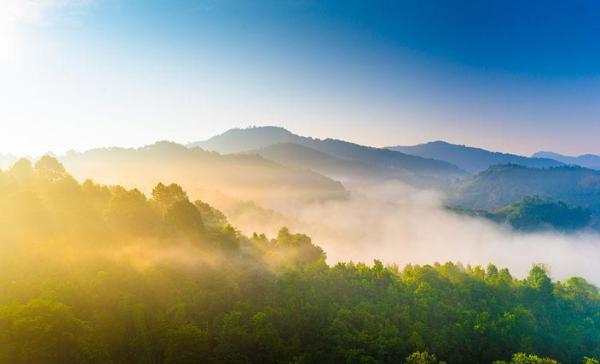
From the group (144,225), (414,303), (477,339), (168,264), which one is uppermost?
(144,225)

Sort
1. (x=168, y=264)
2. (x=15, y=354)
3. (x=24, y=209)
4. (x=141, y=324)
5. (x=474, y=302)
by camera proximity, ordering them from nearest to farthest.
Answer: (x=15, y=354), (x=141, y=324), (x=24, y=209), (x=168, y=264), (x=474, y=302)

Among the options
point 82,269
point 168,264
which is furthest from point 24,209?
point 168,264

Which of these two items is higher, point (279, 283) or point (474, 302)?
point (279, 283)

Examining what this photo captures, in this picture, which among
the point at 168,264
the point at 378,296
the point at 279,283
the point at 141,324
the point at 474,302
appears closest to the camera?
the point at 141,324

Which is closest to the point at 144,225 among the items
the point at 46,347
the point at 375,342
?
the point at 46,347

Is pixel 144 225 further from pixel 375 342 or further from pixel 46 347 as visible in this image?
pixel 375 342

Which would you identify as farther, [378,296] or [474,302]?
[474,302]

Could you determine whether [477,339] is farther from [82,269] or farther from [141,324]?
[82,269]
